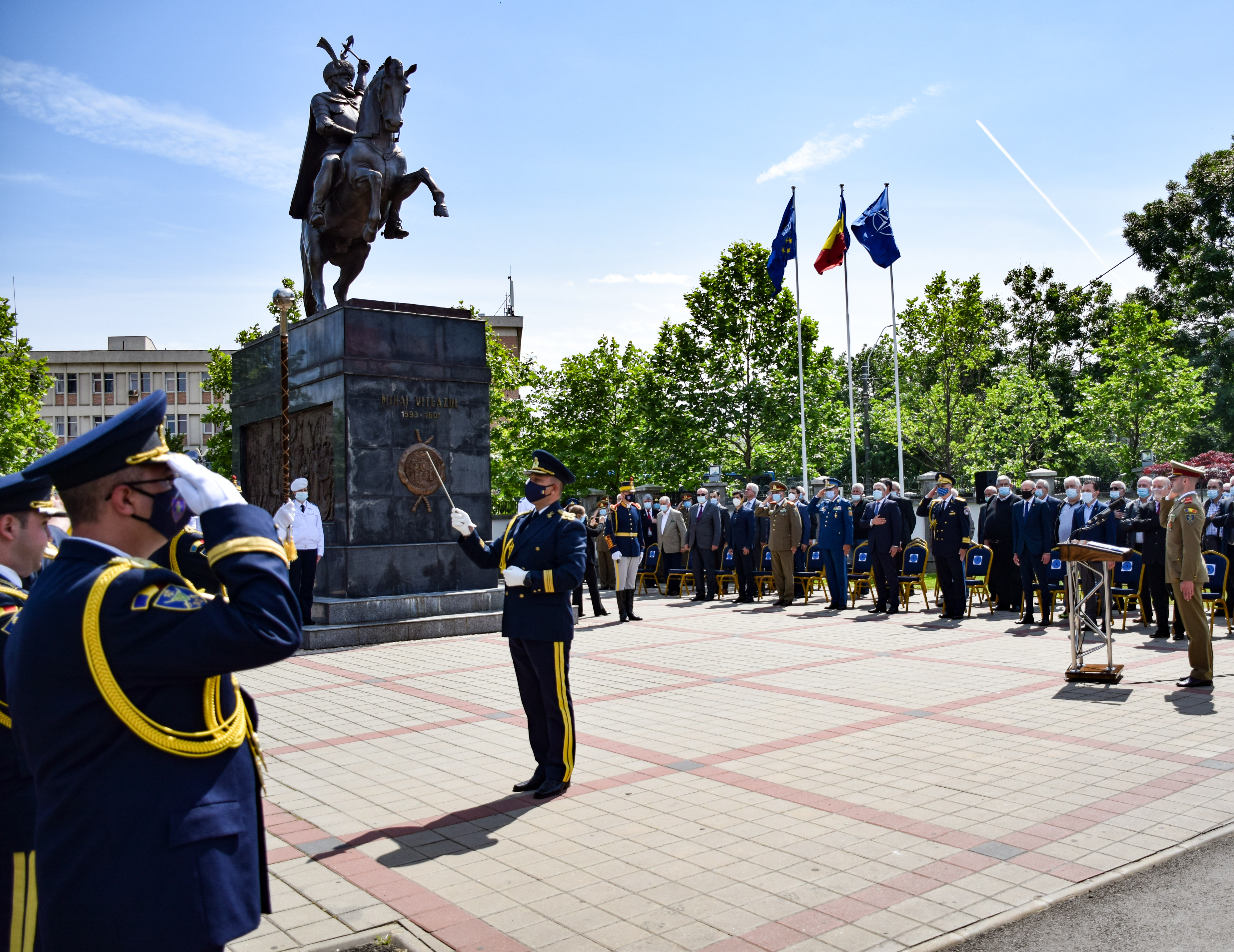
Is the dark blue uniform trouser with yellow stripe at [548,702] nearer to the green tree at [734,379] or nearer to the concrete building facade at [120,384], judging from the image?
the green tree at [734,379]

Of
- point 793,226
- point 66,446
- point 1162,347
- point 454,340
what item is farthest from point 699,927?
point 1162,347

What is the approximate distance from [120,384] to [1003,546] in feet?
264

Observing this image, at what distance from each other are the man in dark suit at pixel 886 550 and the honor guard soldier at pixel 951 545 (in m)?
0.62

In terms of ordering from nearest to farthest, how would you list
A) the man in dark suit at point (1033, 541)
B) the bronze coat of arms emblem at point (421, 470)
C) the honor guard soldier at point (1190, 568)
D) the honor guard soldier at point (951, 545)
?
the honor guard soldier at point (1190, 568) → the bronze coat of arms emblem at point (421, 470) → the man in dark suit at point (1033, 541) → the honor guard soldier at point (951, 545)

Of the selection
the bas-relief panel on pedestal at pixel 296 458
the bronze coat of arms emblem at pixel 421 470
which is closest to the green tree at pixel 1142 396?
the bronze coat of arms emblem at pixel 421 470

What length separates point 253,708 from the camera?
105 inches

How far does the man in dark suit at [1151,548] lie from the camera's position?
12727 mm

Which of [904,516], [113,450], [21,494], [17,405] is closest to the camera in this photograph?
[113,450]

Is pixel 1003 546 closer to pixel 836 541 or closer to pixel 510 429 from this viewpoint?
pixel 836 541

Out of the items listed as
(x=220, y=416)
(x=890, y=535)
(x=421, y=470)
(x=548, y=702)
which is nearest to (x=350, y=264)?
(x=421, y=470)

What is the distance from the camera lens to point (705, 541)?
18.9 meters

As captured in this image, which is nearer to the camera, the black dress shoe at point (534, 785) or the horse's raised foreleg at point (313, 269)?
the black dress shoe at point (534, 785)

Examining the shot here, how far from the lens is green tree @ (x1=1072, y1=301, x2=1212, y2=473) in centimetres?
3500

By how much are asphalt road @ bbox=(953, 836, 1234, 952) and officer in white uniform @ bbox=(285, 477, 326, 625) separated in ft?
31.8
